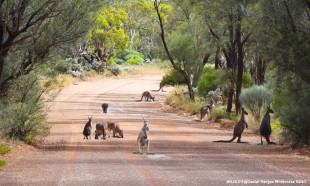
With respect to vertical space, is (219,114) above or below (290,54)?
below

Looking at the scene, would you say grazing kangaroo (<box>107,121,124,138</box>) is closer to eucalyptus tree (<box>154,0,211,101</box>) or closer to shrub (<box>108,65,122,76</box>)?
eucalyptus tree (<box>154,0,211,101</box>)

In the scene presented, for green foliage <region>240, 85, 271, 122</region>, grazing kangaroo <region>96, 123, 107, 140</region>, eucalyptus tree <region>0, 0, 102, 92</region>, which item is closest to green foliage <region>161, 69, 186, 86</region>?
green foliage <region>240, 85, 271, 122</region>

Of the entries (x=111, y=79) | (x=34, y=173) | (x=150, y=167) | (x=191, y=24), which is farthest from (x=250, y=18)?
(x=111, y=79)

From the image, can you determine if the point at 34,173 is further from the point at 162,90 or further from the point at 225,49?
the point at 162,90

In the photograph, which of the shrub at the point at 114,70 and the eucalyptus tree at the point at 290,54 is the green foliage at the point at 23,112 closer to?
the eucalyptus tree at the point at 290,54

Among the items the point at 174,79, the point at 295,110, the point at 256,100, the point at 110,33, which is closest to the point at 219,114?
the point at 256,100

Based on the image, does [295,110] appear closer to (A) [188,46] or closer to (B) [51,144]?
(B) [51,144]

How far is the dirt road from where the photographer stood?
13.0 m

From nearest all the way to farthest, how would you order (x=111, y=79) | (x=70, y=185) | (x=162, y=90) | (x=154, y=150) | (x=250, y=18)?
(x=70, y=185)
(x=154, y=150)
(x=250, y=18)
(x=162, y=90)
(x=111, y=79)

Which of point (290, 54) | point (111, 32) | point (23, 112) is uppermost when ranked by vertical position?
point (111, 32)

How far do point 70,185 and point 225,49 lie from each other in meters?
24.4

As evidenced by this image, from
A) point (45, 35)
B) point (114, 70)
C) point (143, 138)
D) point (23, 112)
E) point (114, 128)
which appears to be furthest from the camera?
point (114, 70)

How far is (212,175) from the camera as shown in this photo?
13547 mm

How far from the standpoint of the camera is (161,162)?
15.9 metres
